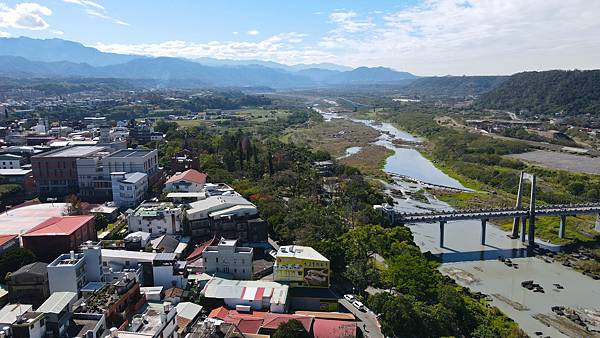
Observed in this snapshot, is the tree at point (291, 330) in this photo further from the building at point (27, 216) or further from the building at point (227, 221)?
the building at point (27, 216)

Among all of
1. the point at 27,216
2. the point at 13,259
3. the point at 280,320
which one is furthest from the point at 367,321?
the point at 27,216

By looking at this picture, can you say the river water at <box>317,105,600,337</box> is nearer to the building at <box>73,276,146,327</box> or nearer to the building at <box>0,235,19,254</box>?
the building at <box>73,276,146,327</box>

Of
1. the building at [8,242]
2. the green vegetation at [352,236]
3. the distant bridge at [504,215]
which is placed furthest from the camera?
the distant bridge at [504,215]

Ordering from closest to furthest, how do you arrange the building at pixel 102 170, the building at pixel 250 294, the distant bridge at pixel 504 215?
the building at pixel 250 294 < the distant bridge at pixel 504 215 < the building at pixel 102 170

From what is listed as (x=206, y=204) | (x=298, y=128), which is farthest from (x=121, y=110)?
(x=206, y=204)

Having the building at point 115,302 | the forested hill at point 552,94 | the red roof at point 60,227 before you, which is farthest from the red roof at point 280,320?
the forested hill at point 552,94

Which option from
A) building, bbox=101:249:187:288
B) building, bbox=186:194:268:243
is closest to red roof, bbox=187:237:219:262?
building, bbox=186:194:268:243
